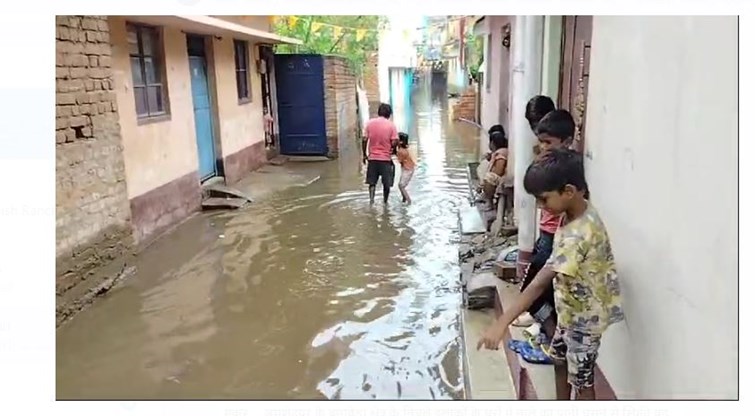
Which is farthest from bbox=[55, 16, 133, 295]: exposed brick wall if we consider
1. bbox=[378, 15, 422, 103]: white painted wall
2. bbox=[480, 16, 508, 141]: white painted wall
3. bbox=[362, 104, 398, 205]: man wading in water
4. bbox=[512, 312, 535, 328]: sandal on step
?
bbox=[378, 15, 422, 103]: white painted wall

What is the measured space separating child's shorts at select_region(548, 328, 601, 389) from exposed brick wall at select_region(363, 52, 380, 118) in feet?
61.7

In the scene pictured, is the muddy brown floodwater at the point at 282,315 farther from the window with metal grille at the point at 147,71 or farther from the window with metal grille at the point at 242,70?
the window with metal grille at the point at 242,70

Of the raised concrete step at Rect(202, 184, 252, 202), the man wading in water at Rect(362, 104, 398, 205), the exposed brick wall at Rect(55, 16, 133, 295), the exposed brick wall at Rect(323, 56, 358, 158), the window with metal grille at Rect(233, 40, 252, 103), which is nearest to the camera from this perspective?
the exposed brick wall at Rect(55, 16, 133, 295)

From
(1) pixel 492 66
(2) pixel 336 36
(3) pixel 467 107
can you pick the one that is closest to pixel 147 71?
(1) pixel 492 66

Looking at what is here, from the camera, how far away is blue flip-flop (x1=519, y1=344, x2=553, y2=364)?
2.70 metres

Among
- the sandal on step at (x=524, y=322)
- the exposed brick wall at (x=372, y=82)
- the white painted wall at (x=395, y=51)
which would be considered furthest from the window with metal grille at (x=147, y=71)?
the white painted wall at (x=395, y=51)

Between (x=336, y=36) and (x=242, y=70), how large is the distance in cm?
717

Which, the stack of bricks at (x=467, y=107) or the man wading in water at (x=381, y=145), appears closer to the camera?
the man wading in water at (x=381, y=145)

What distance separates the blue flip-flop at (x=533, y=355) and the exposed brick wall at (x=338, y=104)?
31.4 feet

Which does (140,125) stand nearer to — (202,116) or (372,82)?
(202,116)

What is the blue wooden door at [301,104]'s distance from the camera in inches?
469

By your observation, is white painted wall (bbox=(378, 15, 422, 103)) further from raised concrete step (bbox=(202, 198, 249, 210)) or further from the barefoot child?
raised concrete step (bbox=(202, 198, 249, 210))

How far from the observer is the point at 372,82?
22875mm
